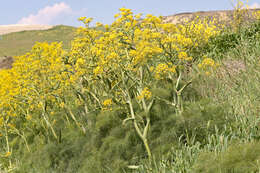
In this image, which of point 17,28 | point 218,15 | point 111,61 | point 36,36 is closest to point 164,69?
point 111,61

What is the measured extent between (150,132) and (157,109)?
1.21 meters

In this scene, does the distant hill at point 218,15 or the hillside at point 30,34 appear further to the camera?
the hillside at point 30,34

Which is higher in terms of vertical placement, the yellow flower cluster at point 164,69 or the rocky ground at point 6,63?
the yellow flower cluster at point 164,69


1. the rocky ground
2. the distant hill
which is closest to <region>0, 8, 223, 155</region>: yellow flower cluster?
the distant hill

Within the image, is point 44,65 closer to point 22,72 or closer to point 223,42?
point 22,72

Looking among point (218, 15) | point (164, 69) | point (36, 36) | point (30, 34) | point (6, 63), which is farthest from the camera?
point (30, 34)

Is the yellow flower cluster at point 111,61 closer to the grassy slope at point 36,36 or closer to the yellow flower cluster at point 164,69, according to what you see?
the yellow flower cluster at point 164,69

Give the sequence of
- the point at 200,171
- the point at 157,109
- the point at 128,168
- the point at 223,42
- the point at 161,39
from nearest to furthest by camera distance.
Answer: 1. the point at 200,171
2. the point at 128,168
3. the point at 161,39
4. the point at 157,109
5. the point at 223,42

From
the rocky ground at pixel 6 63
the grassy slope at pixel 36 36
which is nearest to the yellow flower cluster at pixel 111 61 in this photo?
the rocky ground at pixel 6 63

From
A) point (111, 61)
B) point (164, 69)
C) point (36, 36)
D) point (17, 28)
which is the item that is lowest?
point (164, 69)

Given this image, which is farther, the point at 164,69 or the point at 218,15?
the point at 218,15

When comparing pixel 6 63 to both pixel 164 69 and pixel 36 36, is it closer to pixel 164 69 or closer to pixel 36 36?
pixel 164 69

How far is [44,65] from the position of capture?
38.3 feet

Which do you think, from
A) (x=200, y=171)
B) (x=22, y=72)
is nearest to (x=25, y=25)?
(x=22, y=72)
